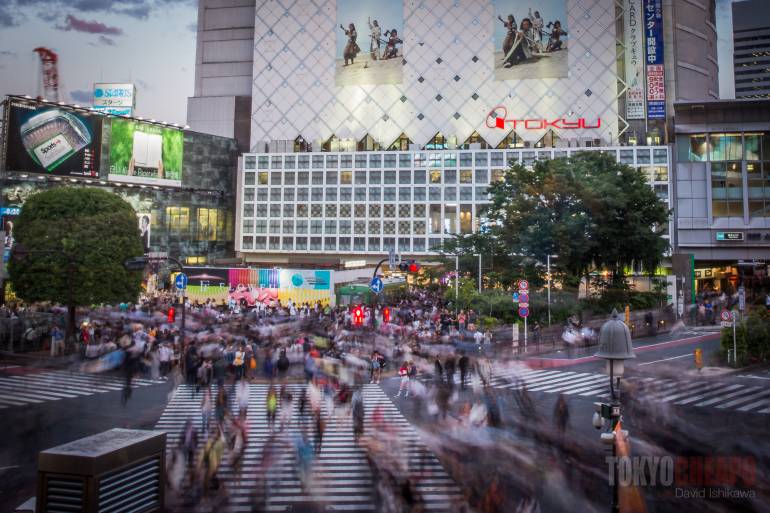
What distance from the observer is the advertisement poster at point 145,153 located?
212 feet

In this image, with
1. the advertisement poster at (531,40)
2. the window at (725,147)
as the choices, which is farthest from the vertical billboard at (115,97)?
the window at (725,147)

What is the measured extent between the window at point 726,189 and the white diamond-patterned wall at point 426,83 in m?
13.7

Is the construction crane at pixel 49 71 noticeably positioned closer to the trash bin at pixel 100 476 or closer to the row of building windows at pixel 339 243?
the row of building windows at pixel 339 243

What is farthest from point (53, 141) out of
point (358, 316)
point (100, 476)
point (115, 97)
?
point (100, 476)

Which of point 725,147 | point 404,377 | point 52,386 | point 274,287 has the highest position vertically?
point 725,147

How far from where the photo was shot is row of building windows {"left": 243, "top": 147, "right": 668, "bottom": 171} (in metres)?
67.2

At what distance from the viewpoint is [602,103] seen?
2916 inches

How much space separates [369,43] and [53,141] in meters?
42.8

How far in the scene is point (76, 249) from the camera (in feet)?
111

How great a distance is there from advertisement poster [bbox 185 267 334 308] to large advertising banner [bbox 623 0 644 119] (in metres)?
48.6

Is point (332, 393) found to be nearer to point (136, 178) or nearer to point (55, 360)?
point (55, 360)

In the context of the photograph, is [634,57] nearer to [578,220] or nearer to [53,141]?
[578,220]

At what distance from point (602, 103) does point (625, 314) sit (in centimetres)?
4655

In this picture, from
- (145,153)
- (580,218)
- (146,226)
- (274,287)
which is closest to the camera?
(580,218)
